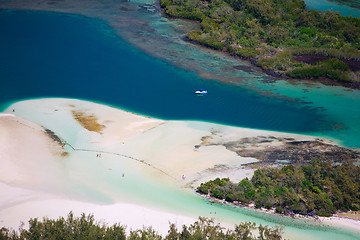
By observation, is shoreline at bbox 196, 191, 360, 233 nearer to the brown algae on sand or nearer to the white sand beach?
the white sand beach

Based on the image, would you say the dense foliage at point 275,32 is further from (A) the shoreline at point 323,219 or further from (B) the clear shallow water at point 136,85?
(A) the shoreline at point 323,219

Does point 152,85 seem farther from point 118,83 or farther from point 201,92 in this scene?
point 201,92

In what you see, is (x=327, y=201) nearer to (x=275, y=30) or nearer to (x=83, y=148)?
(x=83, y=148)

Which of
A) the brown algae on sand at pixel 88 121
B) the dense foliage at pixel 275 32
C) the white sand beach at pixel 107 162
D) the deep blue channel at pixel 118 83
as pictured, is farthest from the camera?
the dense foliage at pixel 275 32

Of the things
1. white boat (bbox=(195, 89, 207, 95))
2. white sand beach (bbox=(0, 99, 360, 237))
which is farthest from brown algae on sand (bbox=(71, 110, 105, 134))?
white boat (bbox=(195, 89, 207, 95))

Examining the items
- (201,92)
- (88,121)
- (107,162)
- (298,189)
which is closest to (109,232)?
(107,162)

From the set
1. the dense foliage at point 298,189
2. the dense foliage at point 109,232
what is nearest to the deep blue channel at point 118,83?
the dense foliage at point 298,189

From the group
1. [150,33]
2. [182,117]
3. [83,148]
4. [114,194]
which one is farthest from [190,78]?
[114,194]
